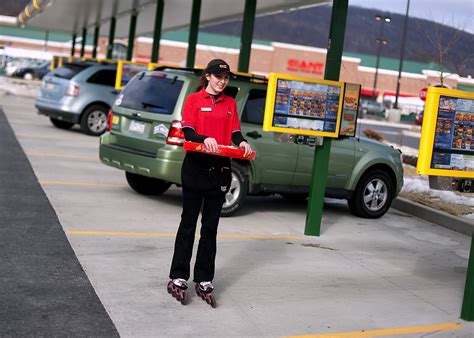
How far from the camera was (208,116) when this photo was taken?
20.5ft

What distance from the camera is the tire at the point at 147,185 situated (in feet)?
38.3

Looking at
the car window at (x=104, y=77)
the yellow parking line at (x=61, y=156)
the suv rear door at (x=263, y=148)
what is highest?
the car window at (x=104, y=77)

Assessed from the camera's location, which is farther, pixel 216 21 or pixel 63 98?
pixel 216 21

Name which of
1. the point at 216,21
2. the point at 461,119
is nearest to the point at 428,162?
the point at 461,119

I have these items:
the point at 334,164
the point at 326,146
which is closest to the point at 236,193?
the point at 326,146

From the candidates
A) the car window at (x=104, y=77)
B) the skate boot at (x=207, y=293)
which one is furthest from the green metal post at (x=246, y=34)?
the skate boot at (x=207, y=293)

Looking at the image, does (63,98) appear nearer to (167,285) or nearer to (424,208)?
(424,208)

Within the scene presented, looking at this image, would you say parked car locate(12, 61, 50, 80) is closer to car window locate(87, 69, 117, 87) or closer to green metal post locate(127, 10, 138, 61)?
green metal post locate(127, 10, 138, 61)

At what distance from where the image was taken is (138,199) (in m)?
11.2

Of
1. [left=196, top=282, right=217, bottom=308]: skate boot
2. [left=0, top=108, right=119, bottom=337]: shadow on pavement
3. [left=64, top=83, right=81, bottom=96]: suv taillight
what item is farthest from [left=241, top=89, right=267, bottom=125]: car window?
[left=64, top=83, right=81, bottom=96]: suv taillight

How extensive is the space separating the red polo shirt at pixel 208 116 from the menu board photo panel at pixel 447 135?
5.63 ft

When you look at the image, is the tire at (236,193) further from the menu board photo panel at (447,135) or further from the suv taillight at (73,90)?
the suv taillight at (73,90)

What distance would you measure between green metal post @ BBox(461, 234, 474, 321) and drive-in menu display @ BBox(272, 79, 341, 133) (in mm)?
3267

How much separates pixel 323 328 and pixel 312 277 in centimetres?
155
